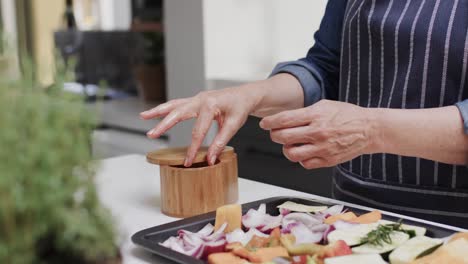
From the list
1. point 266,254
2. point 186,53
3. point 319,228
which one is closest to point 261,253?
point 266,254

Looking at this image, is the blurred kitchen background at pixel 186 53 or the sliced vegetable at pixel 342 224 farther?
the blurred kitchen background at pixel 186 53

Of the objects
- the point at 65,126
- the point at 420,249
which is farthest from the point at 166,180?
the point at 65,126

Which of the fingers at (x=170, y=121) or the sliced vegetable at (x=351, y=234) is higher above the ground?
the fingers at (x=170, y=121)

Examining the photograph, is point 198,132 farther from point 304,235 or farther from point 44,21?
point 44,21

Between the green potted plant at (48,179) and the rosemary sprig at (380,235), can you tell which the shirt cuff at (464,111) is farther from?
the green potted plant at (48,179)

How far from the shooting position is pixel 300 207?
0.90m

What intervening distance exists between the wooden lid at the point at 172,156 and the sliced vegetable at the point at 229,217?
0.50 ft

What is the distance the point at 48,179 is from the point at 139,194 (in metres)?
0.65

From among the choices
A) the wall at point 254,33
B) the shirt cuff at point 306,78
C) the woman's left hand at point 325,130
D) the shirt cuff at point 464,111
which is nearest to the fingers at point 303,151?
the woman's left hand at point 325,130

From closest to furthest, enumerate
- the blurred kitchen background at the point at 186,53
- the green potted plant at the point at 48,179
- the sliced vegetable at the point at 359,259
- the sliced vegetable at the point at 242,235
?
the green potted plant at the point at 48,179, the sliced vegetable at the point at 359,259, the sliced vegetable at the point at 242,235, the blurred kitchen background at the point at 186,53

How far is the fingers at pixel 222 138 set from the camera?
0.98m

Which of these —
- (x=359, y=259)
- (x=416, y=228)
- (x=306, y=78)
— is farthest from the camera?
(x=306, y=78)

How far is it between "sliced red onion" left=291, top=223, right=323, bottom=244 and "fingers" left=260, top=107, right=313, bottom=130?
18 centimetres

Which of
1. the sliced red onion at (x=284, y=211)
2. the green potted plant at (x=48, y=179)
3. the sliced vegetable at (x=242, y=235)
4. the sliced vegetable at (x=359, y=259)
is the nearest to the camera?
the green potted plant at (x=48, y=179)
